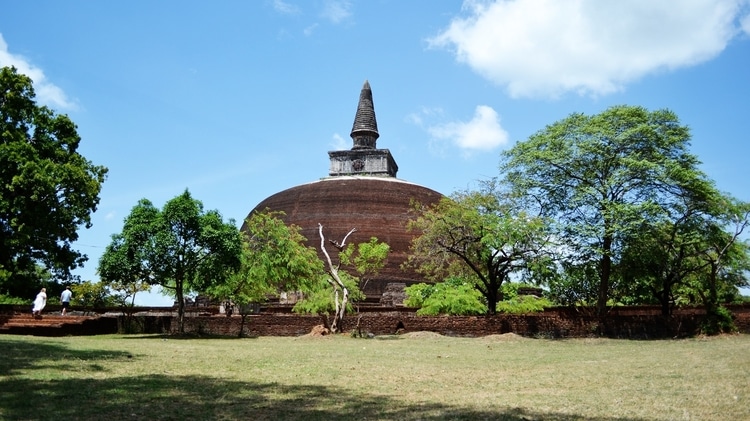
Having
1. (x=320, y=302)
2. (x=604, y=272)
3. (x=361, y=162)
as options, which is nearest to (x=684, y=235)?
(x=604, y=272)

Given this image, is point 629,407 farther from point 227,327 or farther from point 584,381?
point 227,327

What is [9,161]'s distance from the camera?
24812 mm

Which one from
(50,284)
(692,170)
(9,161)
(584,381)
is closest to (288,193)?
(50,284)

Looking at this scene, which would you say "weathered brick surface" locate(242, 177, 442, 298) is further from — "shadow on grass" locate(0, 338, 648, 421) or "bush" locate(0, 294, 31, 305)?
"shadow on grass" locate(0, 338, 648, 421)

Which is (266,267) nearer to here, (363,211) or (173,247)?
(173,247)

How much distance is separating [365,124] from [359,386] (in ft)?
146

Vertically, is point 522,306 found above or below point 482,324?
above

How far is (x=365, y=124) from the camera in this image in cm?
5194

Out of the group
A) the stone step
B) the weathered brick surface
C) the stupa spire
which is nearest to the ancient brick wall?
the stone step

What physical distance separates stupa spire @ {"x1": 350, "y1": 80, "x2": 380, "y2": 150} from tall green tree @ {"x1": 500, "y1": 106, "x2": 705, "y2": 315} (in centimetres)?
2883

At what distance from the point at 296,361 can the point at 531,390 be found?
16.4 ft

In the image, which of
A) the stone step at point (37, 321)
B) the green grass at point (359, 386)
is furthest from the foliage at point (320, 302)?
the green grass at point (359, 386)

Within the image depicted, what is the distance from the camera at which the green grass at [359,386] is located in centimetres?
632

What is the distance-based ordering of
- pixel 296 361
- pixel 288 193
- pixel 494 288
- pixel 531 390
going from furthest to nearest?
pixel 288 193
pixel 494 288
pixel 296 361
pixel 531 390
